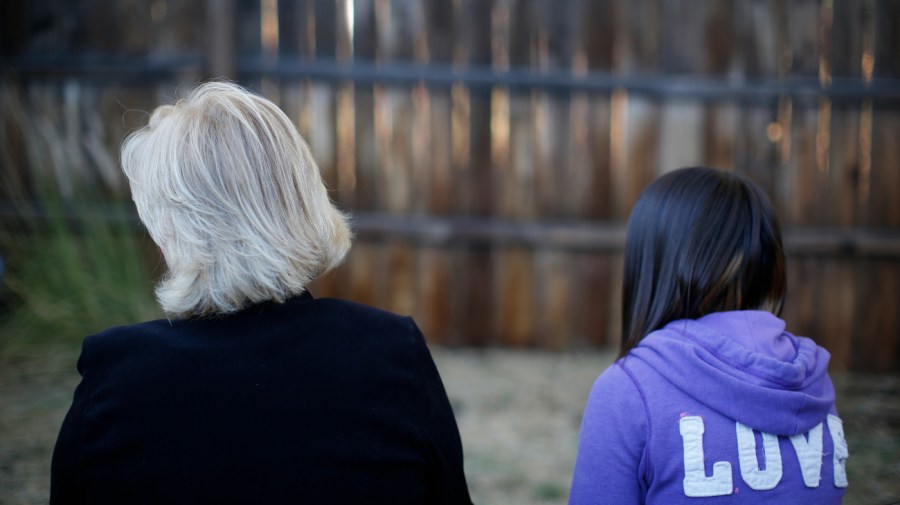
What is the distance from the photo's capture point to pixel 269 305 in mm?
1117

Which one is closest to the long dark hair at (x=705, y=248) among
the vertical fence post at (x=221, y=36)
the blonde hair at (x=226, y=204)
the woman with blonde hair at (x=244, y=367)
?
the woman with blonde hair at (x=244, y=367)

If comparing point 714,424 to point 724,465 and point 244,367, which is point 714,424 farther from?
point 244,367

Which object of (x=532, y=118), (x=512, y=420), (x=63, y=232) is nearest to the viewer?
(x=512, y=420)

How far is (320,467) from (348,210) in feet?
9.81

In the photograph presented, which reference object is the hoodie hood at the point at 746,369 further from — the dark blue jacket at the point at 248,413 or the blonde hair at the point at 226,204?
the blonde hair at the point at 226,204

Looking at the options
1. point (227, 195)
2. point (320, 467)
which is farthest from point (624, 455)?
point (227, 195)

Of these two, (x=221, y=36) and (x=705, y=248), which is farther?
(x=221, y=36)

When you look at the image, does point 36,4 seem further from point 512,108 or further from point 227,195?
point 227,195

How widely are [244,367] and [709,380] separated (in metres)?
0.73

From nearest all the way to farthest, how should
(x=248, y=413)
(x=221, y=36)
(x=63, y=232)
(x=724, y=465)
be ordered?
(x=248, y=413) → (x=724, y=465) → (x=63, y=232) → (x=221, y=36)

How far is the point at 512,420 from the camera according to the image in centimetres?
308

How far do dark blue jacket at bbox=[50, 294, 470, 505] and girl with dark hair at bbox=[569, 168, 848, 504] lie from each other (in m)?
0.36

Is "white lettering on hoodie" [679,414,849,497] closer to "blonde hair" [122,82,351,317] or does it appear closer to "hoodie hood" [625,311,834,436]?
"hoodie hood" [625,311,834,436]

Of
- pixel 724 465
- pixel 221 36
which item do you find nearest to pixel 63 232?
pixel 221 36
